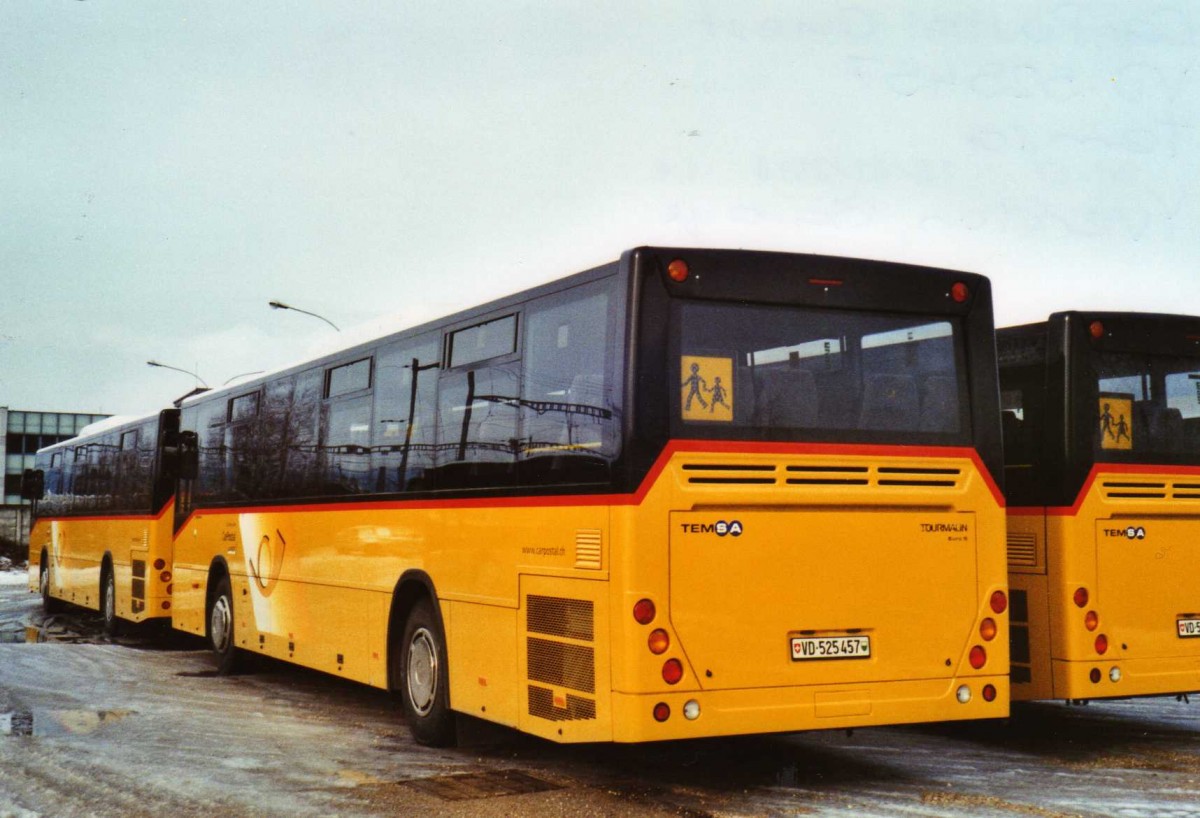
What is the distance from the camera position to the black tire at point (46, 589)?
95.4 ft

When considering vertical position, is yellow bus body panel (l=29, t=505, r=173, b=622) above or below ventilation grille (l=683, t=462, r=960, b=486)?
below

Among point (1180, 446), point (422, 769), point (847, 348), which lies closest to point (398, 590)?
point (422, 769)

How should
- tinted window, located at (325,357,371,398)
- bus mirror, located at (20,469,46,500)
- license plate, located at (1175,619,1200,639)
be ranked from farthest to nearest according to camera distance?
bus mirror, located at (20,469,46,500)
tinted window, located at (325,357,371,398)
license plate, located at (1175,619,1200,639)

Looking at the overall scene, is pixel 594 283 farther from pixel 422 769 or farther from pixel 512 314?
pixel 422 769

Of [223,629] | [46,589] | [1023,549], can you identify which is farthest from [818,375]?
[46,589]

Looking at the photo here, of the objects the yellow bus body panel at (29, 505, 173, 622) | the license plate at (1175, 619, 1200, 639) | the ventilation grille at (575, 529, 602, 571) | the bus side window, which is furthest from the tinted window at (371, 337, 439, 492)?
the yellow bus body panel at (29, 505, 173, 622)

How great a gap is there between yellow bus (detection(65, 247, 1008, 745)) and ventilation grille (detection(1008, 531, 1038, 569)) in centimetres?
134

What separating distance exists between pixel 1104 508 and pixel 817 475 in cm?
291

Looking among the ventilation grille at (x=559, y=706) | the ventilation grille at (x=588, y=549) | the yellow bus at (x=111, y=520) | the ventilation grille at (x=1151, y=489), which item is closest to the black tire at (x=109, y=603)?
the yellow bus at (x=111, y=520)

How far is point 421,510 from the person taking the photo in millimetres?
10547

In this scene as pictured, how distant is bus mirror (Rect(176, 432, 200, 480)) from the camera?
17.7 meters

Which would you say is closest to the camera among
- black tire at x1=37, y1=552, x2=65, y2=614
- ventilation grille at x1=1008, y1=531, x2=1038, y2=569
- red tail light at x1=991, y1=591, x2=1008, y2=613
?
red tail light at x1=991, y1=591, x2=1008, y2=613

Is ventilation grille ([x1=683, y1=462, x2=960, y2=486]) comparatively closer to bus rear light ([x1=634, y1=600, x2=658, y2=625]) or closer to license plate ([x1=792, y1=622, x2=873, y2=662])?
bus rear light ([x1=634, y1=600, x2=658, y2=625])

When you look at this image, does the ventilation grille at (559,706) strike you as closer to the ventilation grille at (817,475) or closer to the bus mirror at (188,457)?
the ventilation grille at (817,475)
